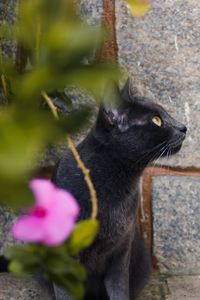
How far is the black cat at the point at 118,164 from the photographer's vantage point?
6.08ft

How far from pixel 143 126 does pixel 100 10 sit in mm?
548

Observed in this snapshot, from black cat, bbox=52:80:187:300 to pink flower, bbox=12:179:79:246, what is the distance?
129 centimetres

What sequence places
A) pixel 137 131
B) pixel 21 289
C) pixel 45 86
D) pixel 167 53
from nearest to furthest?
pixel 45 86
pixel 137 131
pixel 21 289
pixel 167 53

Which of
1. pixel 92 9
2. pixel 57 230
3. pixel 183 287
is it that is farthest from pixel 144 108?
pixel 57 230

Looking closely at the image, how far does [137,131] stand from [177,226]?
1.86 ft

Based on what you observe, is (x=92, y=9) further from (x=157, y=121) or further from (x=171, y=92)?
(x=157, y=121)

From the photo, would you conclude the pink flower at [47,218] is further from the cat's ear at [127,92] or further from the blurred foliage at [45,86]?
the cat's ear at [127,92]

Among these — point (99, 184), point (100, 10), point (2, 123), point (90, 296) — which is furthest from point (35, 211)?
point (100, 10)

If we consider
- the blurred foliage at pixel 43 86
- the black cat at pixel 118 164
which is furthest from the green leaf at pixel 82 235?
the black cat at pixel 118 164

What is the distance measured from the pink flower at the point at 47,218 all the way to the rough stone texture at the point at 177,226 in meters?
1.79

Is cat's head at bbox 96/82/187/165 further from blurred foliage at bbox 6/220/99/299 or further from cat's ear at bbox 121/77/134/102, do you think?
blurred foliage at bbox 6/220/99/299

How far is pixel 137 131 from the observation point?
1.88m

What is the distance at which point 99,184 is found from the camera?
6.10 feet

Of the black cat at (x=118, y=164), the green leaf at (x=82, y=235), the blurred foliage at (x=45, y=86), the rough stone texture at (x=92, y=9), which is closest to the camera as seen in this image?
the blurred foliage at (x=45, y=86)
